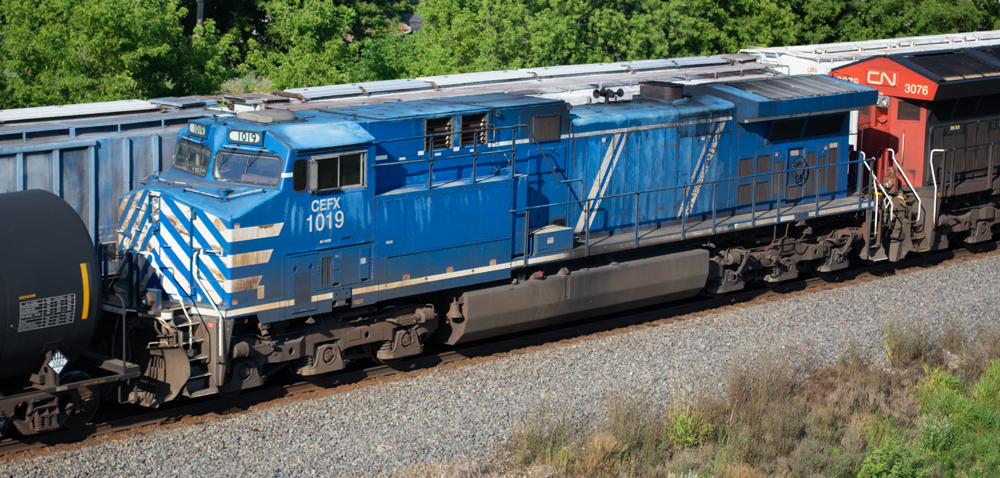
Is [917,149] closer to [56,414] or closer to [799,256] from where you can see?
[799,256]

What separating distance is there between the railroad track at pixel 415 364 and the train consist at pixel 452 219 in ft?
0.78

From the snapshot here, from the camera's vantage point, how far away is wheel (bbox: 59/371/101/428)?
30.6ft

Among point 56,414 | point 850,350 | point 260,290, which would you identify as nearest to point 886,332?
point 850,350

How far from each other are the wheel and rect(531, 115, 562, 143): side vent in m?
6.18

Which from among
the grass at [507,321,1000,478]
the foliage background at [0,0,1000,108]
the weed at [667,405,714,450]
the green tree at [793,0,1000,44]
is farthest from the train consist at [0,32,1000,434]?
the green tree at [793,0,1000,44]

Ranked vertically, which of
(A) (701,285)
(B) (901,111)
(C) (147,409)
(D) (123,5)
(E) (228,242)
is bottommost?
(C) (147,409)

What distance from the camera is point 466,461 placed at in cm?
878

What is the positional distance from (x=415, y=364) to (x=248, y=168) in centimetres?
353

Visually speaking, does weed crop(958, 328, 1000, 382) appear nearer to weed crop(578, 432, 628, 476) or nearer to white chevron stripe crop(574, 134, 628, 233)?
white chevron stripe crop(574, 134, 628, 233)

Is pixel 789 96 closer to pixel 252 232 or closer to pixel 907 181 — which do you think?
pixel 907 181

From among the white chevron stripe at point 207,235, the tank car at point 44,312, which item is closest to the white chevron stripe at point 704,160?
the white chevron stripe at point 207,235

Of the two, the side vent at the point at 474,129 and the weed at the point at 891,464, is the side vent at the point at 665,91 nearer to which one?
the side vent at the point at 474,129

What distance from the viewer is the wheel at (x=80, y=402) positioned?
932cm

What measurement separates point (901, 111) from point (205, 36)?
48.1 ft
